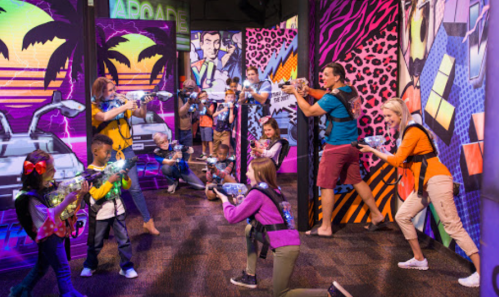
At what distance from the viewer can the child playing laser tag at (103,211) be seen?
3.37 m

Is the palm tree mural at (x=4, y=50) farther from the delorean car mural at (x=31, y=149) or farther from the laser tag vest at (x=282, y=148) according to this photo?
the laser tag vest at (x=282, y=148)

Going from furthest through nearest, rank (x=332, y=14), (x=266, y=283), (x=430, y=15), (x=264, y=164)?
(x=332, y=14) → (x=430, y=15) → (x=266, y=283) → (x=264, y=164)

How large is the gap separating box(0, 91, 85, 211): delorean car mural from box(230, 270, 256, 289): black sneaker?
1.62 meters

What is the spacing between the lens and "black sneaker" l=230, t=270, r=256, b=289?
343 cm

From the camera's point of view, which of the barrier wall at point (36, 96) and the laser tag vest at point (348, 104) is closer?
the barrier wall at point (36, 96)

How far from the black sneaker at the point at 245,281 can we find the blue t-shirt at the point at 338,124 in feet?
5.86

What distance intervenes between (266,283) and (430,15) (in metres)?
2.98

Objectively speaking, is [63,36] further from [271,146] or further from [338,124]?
[338,124]

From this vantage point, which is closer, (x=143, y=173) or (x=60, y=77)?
(x=60, y=77)

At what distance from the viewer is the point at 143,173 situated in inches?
275

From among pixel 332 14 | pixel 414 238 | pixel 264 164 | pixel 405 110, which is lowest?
pixel 414 238

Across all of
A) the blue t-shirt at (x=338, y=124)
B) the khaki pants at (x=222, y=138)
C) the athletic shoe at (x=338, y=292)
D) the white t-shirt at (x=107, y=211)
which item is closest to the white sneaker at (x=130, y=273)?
the white t-shirt at (x=107, y=211)

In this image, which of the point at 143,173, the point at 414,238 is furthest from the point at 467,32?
the point at 143,173

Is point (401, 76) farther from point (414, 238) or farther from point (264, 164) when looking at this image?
point (264, 164)
